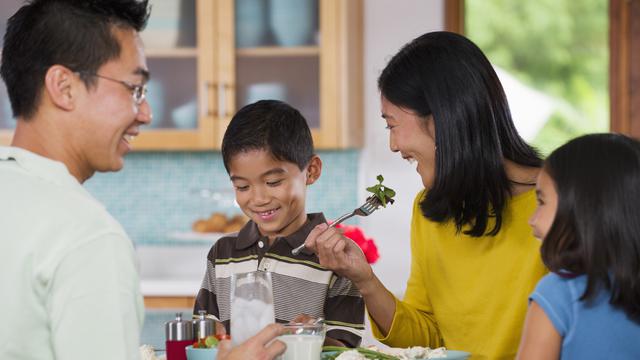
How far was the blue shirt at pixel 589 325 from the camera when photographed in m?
1.44

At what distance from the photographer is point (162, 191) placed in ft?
14.4

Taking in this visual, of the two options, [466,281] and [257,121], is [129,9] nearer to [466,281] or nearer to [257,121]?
[257,121]

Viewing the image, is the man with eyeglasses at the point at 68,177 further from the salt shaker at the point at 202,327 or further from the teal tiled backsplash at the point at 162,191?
the teal tiled backsplash at the point at 162,191

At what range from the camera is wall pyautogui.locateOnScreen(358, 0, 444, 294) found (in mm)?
4160

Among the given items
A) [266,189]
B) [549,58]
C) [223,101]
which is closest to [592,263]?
[266,189]

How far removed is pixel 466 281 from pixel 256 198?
52 centimetres

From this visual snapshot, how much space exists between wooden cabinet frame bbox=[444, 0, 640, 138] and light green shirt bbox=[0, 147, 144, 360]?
337cm

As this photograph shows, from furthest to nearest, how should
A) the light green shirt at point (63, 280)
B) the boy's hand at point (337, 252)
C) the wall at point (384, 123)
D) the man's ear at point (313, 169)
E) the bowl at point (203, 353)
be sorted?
the wall at point (384, 123) < the man's ear at point (313, 169) < the boy's hand at point (337, 252) < the bowl at point (203, 353) < the light green shirt at point (63, 280)

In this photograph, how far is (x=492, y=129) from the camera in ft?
6.24

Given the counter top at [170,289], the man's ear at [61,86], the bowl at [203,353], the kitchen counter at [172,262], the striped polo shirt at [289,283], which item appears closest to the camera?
the man's ear at [61,86]

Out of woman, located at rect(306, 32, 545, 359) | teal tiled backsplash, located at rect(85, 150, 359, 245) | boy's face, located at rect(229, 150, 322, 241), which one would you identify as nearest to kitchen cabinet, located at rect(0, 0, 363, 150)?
teal tiled backsplash, located at rect(85, 150, 359, 245)

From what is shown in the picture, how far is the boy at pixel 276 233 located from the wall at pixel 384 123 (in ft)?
6.67

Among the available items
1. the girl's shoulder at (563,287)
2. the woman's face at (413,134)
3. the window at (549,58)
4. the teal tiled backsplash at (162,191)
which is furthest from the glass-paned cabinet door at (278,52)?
the girl's shoulder at (563,287)

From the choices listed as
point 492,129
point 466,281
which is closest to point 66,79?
point 492,129
